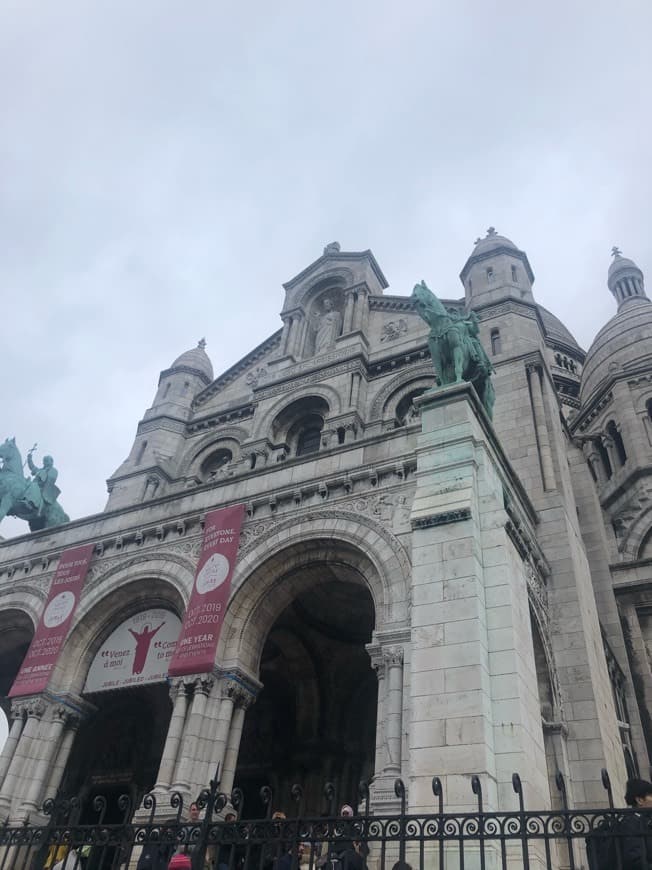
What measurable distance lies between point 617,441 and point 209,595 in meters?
21.3

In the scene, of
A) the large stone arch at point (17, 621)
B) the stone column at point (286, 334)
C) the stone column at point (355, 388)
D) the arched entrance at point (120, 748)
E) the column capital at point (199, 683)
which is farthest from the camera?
the stone column at point (286, 334)

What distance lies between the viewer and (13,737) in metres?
14.3

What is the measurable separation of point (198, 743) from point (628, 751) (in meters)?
10.2

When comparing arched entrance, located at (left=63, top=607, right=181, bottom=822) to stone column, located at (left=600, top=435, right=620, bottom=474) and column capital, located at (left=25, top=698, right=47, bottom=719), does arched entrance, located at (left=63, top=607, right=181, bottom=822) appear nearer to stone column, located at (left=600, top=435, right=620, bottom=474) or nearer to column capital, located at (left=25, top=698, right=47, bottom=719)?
column capital, located at (left=25, top=698, right=47, bottom=719)

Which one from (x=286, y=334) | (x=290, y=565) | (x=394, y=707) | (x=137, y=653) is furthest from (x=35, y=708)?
(x=286, y=334)

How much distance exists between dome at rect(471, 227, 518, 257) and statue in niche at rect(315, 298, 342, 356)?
18.3 ft

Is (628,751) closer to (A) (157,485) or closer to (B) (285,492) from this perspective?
(B) (285,492)

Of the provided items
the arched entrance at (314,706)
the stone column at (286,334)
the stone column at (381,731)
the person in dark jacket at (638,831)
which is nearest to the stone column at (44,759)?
the arched entrance at (314,706)

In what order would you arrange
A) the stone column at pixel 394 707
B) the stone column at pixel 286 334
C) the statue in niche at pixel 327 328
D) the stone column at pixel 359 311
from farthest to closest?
the stone column at pixel 286 334
the statue in niche at pixel 327 328
the stone column at pixel 359 311
the stone column at pixel 394 707

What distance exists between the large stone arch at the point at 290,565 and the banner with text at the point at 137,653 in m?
1.81

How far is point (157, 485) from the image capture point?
82.5ft

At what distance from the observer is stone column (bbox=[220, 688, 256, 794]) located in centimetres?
1210

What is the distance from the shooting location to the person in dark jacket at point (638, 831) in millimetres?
5540

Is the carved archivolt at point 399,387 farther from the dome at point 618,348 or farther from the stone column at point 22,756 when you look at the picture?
the stone column at point 22,756
